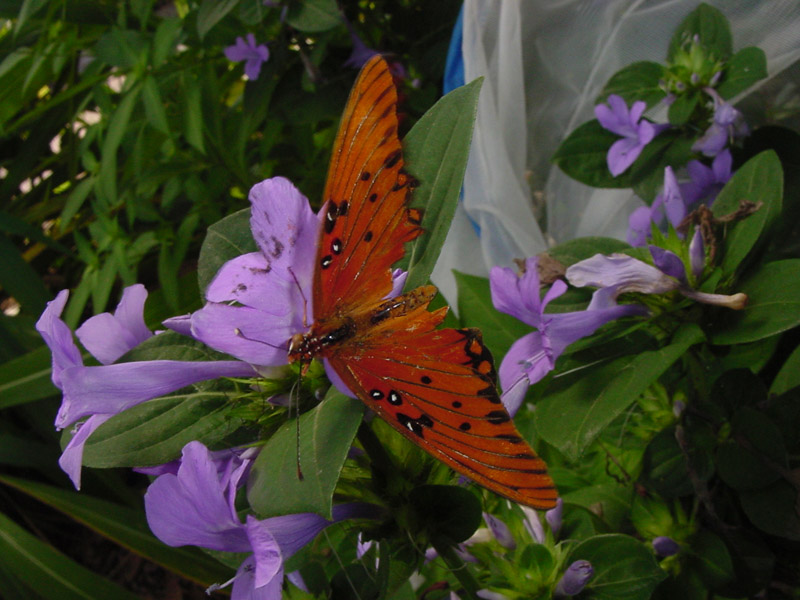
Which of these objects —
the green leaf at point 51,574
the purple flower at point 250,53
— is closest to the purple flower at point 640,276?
the purple flower at point 250,53

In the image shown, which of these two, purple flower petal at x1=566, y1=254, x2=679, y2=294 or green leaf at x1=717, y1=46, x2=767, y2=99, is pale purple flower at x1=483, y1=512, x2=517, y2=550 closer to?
purple flower petal at x1=566, y1=254, x2=679, y2=294

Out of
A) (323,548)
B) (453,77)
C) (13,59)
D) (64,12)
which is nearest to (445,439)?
(323,548)

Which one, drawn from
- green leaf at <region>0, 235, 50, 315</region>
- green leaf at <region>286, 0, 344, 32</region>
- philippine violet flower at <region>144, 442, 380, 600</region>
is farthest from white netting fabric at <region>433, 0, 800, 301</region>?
green leaf at <region>0, 235, 50, 315</region>

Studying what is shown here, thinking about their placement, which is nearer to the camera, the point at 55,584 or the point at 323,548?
the point at 323,548

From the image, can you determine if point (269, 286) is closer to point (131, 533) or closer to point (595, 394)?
point (595, 394)

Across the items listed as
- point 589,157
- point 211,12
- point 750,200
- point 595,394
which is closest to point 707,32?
point 589,157

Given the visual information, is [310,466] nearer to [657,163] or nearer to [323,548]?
[323,548]
